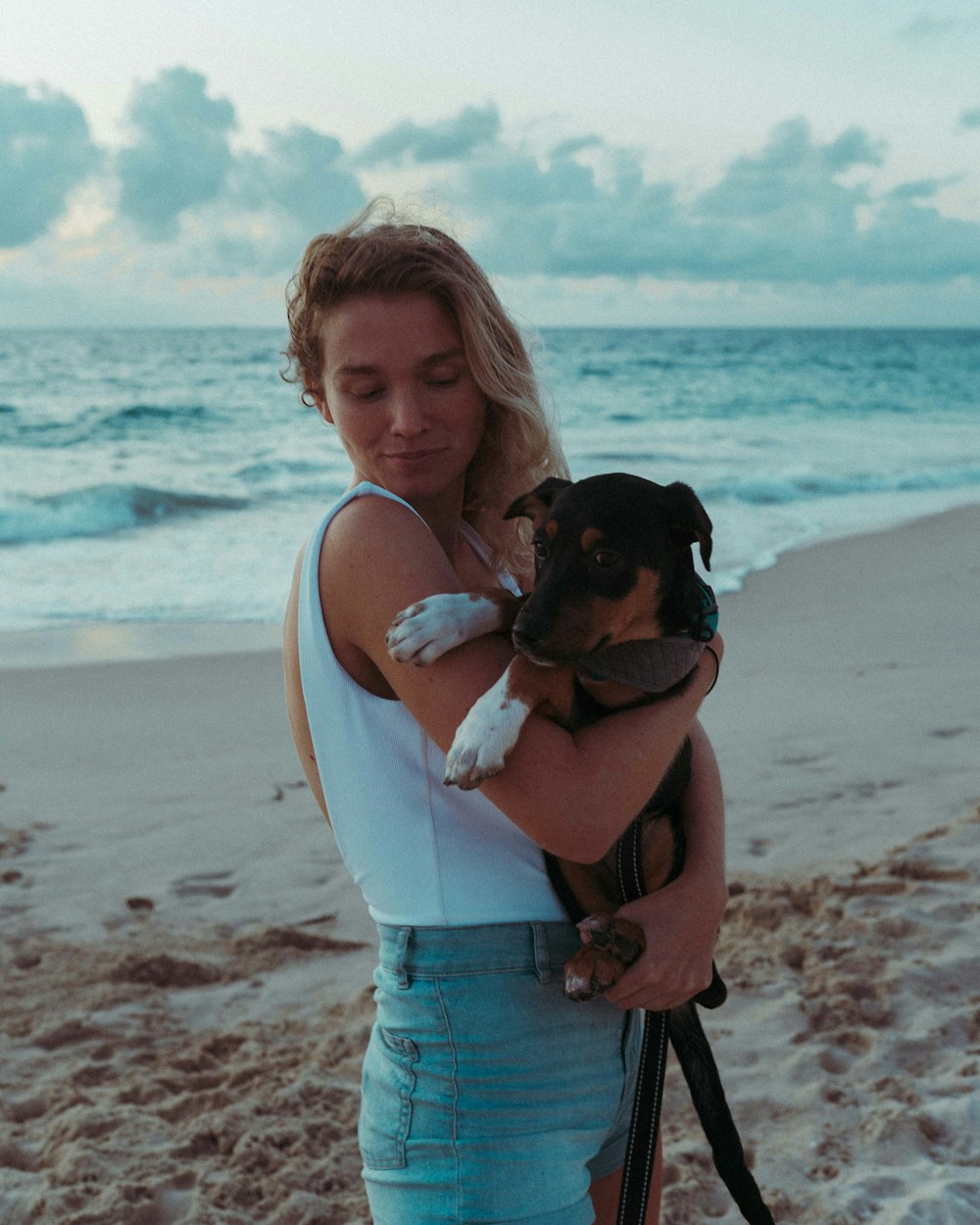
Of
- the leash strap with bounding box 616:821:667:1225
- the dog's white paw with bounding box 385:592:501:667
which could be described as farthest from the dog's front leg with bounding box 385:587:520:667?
the leash strap with bounding box 616:821:667:1225

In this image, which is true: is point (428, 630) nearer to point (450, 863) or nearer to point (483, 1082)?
point (450, 863)

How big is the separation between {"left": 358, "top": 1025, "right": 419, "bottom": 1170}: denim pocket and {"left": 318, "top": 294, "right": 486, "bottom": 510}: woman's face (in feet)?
2.91

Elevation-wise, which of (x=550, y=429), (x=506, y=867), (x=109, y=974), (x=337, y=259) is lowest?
(x=109, y=974)

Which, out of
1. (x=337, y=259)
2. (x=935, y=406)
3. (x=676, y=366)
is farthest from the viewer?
(x=676, y=366)

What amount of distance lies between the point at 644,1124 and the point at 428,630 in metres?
0.84

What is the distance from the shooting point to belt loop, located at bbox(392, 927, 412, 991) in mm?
1669

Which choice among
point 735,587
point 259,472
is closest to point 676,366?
point 259,472

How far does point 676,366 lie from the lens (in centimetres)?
3831

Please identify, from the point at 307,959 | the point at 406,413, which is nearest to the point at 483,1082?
the point at 406,413

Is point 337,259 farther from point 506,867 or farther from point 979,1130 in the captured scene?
point 979,1130

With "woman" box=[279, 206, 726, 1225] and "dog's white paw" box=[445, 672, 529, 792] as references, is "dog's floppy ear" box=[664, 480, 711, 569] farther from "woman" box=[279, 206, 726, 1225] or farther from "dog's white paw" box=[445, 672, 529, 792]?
"dog's white paw" box=[445, 672, 529, 792]

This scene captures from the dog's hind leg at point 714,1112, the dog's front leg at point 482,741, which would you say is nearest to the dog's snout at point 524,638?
the dog's front leg at point 482,741

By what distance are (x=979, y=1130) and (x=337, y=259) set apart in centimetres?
256

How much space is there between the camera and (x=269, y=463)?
54.5 feet
